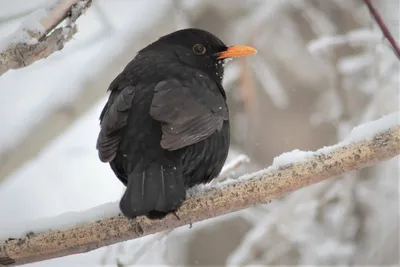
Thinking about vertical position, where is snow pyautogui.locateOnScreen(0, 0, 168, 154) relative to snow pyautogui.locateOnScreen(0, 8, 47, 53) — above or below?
below

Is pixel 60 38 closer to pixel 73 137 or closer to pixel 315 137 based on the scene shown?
pixel 73 137

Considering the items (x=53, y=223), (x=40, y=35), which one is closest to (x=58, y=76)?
(x=40, y=35)

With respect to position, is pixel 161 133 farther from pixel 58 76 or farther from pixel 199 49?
pixel 58 76

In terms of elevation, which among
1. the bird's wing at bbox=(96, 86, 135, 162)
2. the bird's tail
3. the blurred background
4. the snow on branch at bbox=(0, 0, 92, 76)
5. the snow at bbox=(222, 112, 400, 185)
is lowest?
the blurred background

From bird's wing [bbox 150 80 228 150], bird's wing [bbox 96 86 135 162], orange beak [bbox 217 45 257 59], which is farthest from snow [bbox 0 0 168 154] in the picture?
bird's wing [bbox 150 80 228 150]

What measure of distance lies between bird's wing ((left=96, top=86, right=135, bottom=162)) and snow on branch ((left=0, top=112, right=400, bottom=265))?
40 cm

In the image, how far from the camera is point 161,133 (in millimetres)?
3512

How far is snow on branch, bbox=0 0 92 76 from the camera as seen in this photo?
339 centimetres

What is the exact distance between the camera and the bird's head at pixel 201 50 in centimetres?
440

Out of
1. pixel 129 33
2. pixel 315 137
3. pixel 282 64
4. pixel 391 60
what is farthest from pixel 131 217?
pixel 282 64

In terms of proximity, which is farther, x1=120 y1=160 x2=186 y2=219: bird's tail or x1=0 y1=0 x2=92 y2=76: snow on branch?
x1=0 y1=0 x2=92 y2=76: snow on branch

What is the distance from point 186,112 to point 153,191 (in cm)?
64

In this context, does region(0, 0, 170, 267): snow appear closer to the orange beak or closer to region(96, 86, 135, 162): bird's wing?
region(96, 86, 135, 162): bird's wing

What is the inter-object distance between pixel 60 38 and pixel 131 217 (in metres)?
1.17
